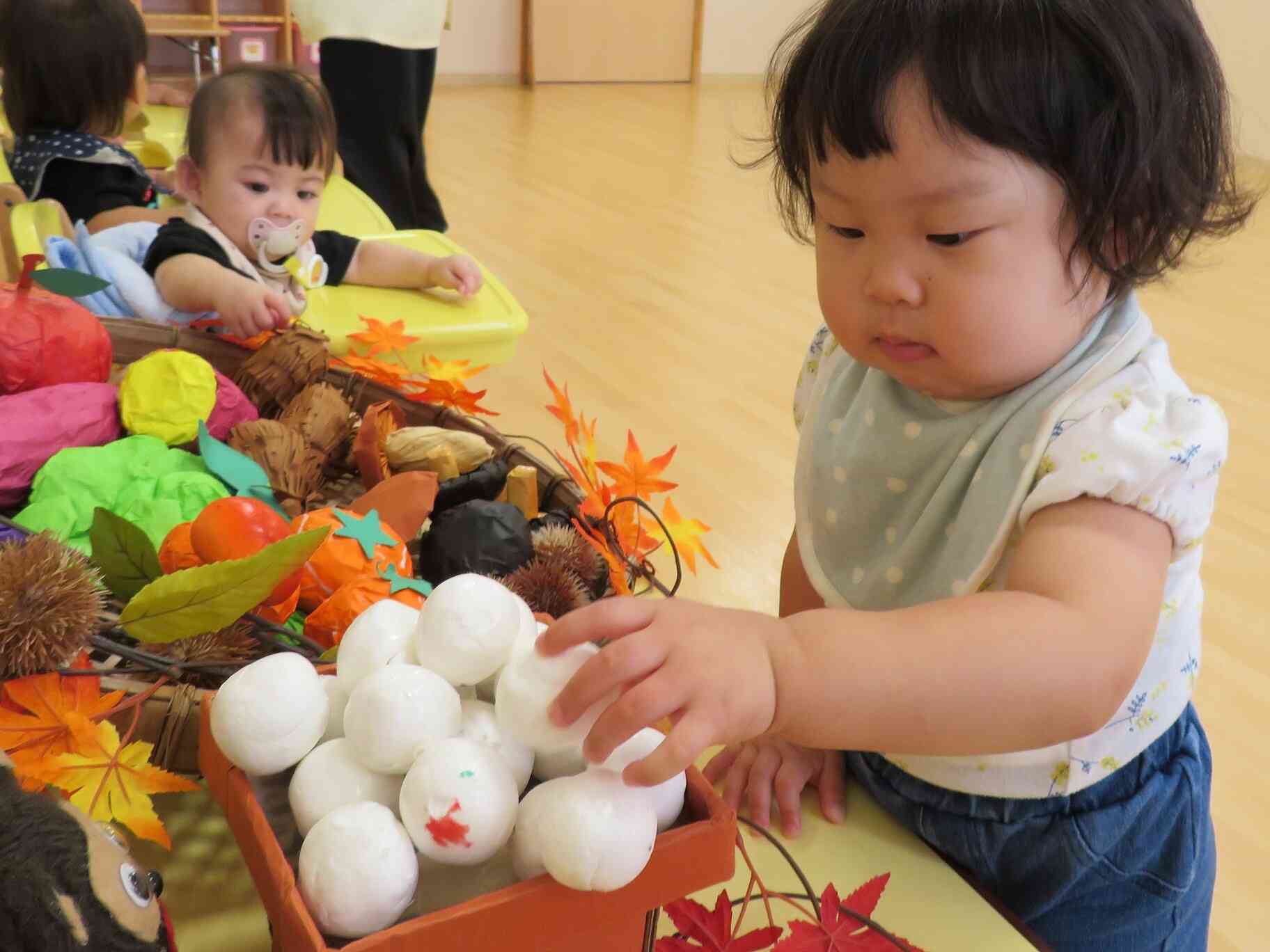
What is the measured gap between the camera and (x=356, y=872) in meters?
0.28

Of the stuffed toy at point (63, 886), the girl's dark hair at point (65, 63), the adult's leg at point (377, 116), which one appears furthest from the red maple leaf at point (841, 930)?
the adult's leg at point (377, 116)

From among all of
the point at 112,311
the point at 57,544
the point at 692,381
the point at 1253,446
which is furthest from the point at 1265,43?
the point at 57,544

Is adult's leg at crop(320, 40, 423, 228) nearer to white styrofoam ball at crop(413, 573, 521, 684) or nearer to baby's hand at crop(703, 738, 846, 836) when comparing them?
baby's hand at crop(703, 738, 846, 836)

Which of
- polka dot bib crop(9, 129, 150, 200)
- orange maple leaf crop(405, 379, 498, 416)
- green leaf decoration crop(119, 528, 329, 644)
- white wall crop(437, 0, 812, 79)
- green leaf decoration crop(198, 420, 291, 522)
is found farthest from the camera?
white wall crop(437, 0, 812, 79)

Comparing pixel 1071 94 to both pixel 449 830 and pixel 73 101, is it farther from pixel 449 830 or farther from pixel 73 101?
pixel 73 101

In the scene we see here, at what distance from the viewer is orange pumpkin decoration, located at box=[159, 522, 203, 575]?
543mm

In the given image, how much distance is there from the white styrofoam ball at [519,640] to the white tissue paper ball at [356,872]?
0.20 feet

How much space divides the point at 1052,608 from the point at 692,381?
116 cm

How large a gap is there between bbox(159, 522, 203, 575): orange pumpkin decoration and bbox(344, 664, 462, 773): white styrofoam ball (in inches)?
10.3

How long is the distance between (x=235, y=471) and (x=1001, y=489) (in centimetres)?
43

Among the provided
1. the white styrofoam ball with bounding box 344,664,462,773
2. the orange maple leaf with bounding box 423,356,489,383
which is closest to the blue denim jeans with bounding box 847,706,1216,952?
the white styrofoam ball with bounding box 344,664,462,773

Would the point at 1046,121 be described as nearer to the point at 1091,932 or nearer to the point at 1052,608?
the point at 1052,608

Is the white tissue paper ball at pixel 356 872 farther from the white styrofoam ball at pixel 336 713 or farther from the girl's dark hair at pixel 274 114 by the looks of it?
the girl's dark hair at pixel 274 114

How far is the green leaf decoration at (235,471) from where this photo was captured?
0.65 m
